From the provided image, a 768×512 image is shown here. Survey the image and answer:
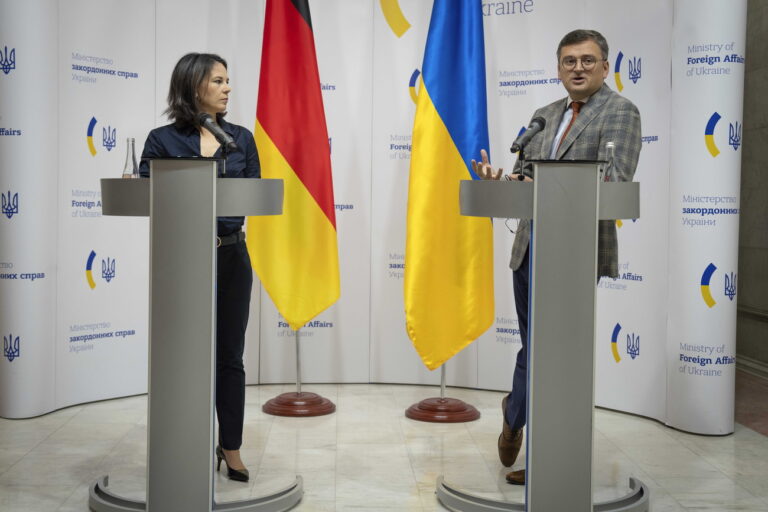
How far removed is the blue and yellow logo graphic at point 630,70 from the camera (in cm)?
489

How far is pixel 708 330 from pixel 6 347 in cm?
380

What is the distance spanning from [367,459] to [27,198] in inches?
91.9

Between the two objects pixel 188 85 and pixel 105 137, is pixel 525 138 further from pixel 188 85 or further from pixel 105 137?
pixel 105 137

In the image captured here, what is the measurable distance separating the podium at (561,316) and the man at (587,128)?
1.04 ft

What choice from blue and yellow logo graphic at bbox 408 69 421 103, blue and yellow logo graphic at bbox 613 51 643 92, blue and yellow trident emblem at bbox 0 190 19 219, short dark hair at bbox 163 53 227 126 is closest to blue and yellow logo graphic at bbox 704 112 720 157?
blue and yellow logo graphic at bbox 613 51 643 92

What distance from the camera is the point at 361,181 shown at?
5680mm

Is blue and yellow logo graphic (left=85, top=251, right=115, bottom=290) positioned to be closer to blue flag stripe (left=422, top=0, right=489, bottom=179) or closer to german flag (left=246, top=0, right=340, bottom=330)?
german flag (left=246, top=0, right=340, bottom=330)

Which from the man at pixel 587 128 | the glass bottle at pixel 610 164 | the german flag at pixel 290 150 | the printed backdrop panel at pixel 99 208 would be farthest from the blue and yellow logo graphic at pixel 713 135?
the printed backdrop panel at pixel 99 208

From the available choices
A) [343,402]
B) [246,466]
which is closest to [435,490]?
[246,466]

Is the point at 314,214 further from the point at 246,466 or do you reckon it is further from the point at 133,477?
the point at 133,477

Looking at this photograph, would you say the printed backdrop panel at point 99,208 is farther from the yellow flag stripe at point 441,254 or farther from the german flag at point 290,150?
the yellow flag stripe at point 441,254

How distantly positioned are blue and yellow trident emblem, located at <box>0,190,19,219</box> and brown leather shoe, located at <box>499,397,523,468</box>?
2.82 m

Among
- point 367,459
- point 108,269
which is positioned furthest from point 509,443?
point 108,269

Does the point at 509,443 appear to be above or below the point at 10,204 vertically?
below
